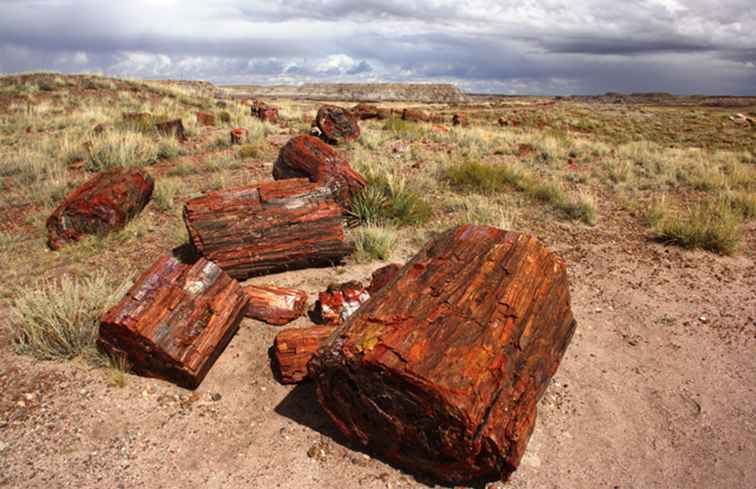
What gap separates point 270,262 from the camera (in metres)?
5.55

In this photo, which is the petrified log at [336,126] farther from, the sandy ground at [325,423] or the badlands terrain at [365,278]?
the sandy ground at [325,423]

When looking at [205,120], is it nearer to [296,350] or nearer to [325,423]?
[296,350]

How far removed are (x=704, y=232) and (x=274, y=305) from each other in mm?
5992

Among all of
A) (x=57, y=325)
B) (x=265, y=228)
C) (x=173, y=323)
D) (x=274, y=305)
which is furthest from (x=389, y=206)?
(x=57, y=325)

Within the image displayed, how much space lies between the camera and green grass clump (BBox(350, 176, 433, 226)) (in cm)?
734

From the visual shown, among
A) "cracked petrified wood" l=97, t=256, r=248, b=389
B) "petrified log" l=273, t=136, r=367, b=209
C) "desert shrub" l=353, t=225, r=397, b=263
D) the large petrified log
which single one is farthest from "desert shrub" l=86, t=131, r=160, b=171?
the large petrified log

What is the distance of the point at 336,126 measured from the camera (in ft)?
45.5

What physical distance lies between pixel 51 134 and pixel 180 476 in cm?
1458

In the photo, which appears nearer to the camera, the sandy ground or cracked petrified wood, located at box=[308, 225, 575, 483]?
cracked petrified wood, located at box=[308, 225, 575, 483]

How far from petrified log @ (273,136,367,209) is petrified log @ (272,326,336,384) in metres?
2.74

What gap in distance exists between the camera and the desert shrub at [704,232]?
22.2ft

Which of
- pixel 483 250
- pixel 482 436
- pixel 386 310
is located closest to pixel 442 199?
pixel 483 250

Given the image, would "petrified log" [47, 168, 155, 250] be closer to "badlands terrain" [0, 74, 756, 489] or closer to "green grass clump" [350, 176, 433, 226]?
"badlands terrain" [0, 74, 756, 489]

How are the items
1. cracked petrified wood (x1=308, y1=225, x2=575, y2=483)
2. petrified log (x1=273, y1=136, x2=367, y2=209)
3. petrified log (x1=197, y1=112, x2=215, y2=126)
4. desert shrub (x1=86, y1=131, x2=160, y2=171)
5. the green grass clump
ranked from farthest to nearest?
petrified log (x1=197, y1=112, x2=215, y2=126) → desert shrub (x1=86, y1=131, x2=160, y2=171) → the green grass clump → petrified log (x1=273, y1=136, x2=367, y2=209) → cracked petrified wood (x1=308, y1=225, x2=575, y2=483)
